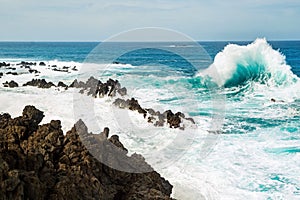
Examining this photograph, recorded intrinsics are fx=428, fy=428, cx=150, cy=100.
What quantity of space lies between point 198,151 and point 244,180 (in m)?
2.49

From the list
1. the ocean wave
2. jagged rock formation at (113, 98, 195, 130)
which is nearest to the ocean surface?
jagged rock formation at (113, 98, 195, 130)

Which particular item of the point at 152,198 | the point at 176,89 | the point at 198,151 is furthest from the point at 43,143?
the point at 176,89

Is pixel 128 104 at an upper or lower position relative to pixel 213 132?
upper

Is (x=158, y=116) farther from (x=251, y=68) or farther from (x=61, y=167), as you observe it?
(x=251, y=68)

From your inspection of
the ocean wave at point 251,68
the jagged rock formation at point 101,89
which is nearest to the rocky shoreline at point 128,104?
the jagged rock formation at point 101,89

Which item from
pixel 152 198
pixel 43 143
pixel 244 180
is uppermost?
pixel 43 143

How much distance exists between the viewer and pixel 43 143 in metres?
7.31

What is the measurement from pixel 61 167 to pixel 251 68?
27552 mm

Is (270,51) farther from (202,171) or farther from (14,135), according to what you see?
(14,135)

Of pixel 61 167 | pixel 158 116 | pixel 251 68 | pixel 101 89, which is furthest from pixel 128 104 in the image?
pixel 251 68

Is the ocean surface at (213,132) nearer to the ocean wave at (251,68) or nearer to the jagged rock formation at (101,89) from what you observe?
the ocean wave at (251,68)

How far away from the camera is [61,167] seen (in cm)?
677

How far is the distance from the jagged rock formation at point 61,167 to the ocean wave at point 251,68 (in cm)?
2288

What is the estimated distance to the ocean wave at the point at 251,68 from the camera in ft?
101
